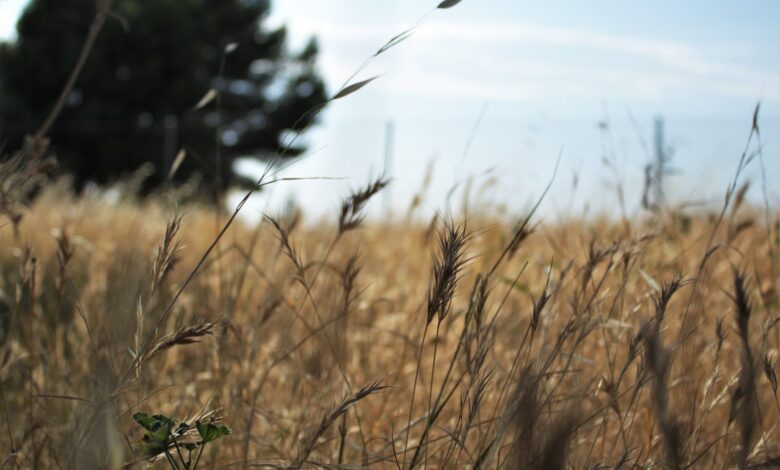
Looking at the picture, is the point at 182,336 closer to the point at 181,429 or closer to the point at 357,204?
the point at 181,429

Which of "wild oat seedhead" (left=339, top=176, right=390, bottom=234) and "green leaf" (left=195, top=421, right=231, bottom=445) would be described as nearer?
"green leaf" (left=195, top=421, right=231, bottom=445)

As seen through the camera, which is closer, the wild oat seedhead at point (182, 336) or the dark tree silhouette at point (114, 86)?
the wild oat seedhead at point (182, 336)

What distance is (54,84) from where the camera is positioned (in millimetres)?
19422

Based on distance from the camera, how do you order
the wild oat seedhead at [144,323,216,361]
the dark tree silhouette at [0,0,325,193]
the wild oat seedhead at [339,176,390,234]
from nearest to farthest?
the wild oat seedhead at [144,323,216,361]
the wild oat seedhead at [339,176,390,234]
the dark tree silhouette at [0,0,325,193]

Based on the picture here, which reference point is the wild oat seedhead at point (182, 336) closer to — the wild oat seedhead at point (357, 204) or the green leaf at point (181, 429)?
the green leaf at point (181, 429)

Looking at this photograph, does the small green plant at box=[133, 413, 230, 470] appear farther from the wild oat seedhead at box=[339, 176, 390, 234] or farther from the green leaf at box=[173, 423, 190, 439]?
the wild oat seedhead at box=[339, 176, 390, 234]

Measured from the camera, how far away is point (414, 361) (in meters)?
1.80

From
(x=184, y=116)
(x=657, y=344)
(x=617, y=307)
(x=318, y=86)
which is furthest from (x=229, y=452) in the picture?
(x=318, y=86)

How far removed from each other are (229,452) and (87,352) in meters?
0.56

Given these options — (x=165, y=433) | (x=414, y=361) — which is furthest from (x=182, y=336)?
(x=414, y=361)

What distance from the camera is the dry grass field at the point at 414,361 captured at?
0.79m

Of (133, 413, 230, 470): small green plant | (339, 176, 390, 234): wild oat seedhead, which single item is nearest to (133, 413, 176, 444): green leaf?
(133, 413, 230, 470): small green plant

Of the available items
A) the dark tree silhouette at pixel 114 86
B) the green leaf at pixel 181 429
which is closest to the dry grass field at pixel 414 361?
the green leaf at pixel 181 429

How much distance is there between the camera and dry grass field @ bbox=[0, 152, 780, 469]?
2.60ft
